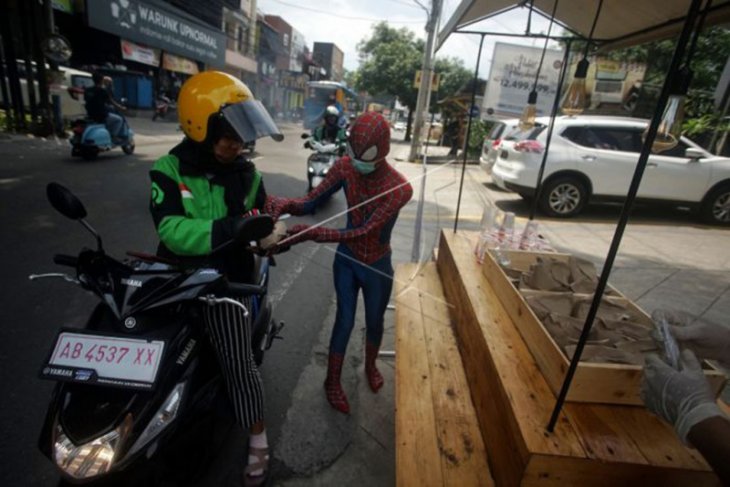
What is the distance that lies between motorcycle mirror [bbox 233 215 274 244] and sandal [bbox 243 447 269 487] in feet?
3.95

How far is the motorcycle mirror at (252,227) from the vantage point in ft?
5.02

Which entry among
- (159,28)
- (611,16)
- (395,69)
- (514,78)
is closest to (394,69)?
(395,69)

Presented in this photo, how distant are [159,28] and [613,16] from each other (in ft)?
66.5

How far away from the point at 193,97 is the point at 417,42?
30.2m

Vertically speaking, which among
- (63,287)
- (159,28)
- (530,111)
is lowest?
(63,287)

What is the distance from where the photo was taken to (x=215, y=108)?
1.78m

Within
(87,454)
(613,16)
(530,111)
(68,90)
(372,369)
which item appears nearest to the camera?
(87,454)

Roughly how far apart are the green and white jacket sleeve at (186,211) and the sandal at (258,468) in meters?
1.09

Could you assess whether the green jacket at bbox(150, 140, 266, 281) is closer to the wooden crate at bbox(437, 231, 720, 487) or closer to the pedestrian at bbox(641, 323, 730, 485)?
the wooden crate at bbox(437, 231, 720, 487)

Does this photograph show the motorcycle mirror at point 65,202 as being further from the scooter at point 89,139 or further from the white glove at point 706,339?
the scooter at point 89,139

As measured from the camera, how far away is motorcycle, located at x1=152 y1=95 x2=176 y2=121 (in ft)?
61.2

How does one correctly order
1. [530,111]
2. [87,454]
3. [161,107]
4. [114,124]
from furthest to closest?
[161,107]
[114,124]
[530,111]
[87,454]

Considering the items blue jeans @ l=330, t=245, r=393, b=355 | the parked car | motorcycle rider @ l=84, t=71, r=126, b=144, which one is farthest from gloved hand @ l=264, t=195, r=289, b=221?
motorcycle rider @ l=84, t=71, r=126, b=144

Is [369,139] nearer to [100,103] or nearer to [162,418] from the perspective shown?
[162,418]
